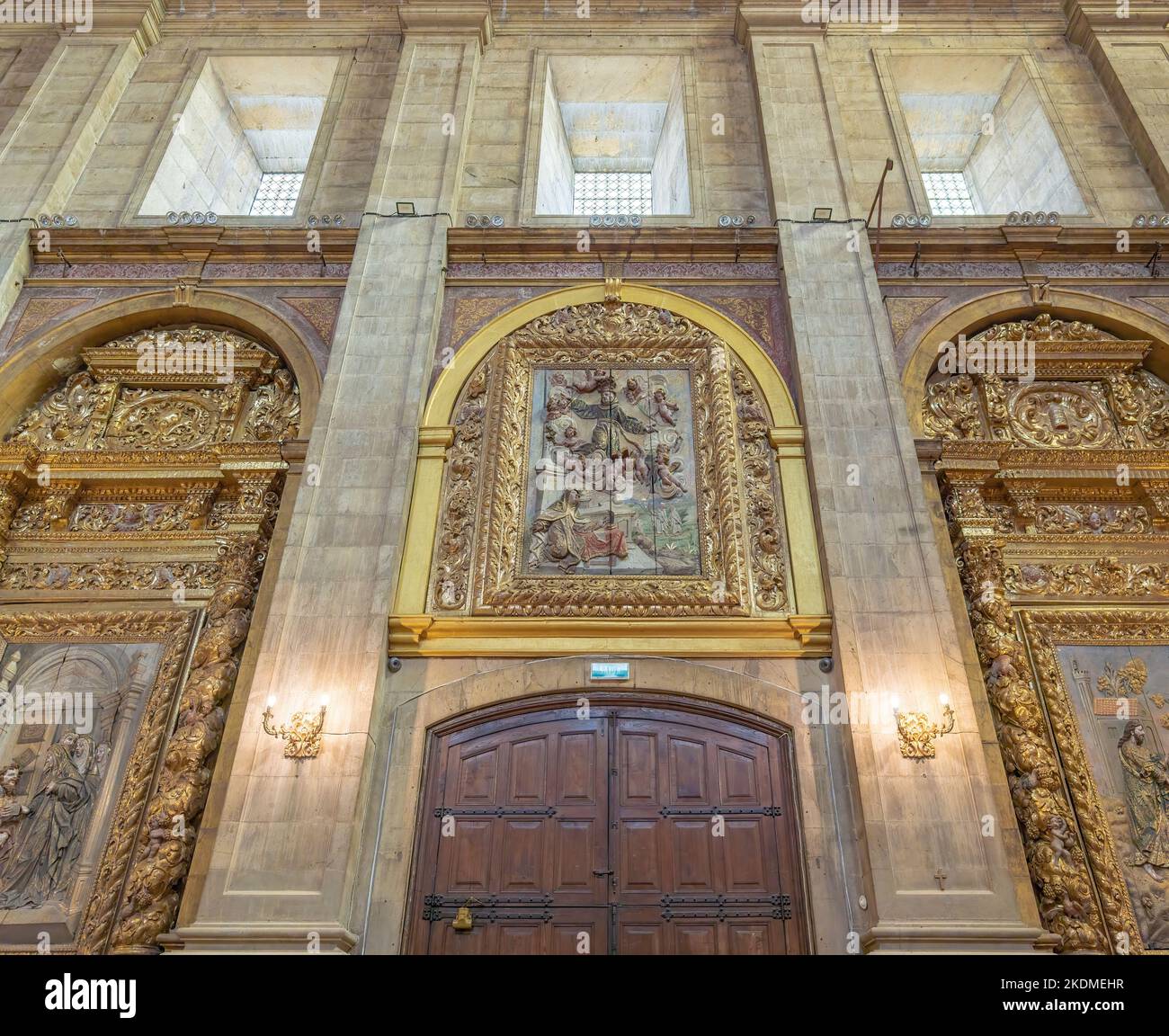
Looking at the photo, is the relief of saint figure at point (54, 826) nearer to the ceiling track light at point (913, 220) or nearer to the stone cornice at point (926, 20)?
the ceiling track light at point (913, 220)

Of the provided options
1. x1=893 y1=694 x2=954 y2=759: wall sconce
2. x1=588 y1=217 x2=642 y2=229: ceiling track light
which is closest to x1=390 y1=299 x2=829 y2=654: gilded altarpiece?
x1=893 y1=694 x2=954 y2=759: wall sconce

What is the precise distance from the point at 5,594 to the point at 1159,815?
12633 mm

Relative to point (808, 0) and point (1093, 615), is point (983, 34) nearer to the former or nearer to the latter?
point (808, 0)

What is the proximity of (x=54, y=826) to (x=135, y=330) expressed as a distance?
22.6 ft

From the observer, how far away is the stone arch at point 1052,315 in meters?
11.6

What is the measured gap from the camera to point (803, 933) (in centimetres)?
778

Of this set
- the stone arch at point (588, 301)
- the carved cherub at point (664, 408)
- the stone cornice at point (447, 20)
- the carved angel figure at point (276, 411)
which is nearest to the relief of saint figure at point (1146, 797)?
the stone arch at point (588, 301)

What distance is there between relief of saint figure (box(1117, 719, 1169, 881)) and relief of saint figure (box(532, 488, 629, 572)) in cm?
555

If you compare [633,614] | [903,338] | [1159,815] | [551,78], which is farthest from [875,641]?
[551,78]

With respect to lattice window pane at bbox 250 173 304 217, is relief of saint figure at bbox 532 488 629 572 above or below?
below

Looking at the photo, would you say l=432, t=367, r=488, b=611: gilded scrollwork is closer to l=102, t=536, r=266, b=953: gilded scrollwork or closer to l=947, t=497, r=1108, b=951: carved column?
l=102, t=536, r=266, b=953: gilded scrollwork

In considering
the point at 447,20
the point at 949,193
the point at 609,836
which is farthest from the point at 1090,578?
the point at 447,20

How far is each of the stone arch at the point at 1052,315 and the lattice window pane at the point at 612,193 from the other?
588 cm

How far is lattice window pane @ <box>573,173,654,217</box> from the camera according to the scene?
50.6 feet
